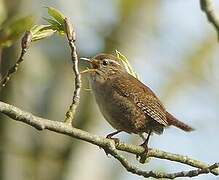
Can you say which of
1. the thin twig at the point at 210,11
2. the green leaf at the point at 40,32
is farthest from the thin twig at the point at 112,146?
the thin twig at the point at 210,11

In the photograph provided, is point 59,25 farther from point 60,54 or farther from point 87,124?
point 60,54

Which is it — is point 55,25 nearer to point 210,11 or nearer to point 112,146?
point 112,146

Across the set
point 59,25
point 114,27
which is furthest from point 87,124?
point 59,25

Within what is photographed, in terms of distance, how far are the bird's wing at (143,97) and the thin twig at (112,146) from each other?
0.91m

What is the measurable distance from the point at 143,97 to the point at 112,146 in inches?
51.5

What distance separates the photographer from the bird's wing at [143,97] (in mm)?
4406

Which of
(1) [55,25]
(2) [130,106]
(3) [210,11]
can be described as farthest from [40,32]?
(2) [130,106]

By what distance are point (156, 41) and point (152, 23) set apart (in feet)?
4.35

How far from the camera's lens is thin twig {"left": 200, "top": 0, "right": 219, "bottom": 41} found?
2.57m

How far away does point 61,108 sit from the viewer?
10227 millimetres

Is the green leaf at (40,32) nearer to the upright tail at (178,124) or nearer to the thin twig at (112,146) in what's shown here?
the thin twig at (112,146)

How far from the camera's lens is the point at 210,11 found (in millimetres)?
2596

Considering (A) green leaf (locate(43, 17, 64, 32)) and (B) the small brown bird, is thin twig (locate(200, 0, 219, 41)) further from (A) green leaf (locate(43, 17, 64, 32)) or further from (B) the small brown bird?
(B) the small brown bird

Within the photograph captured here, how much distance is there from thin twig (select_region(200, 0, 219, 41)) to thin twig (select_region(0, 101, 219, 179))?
0.82 metres
